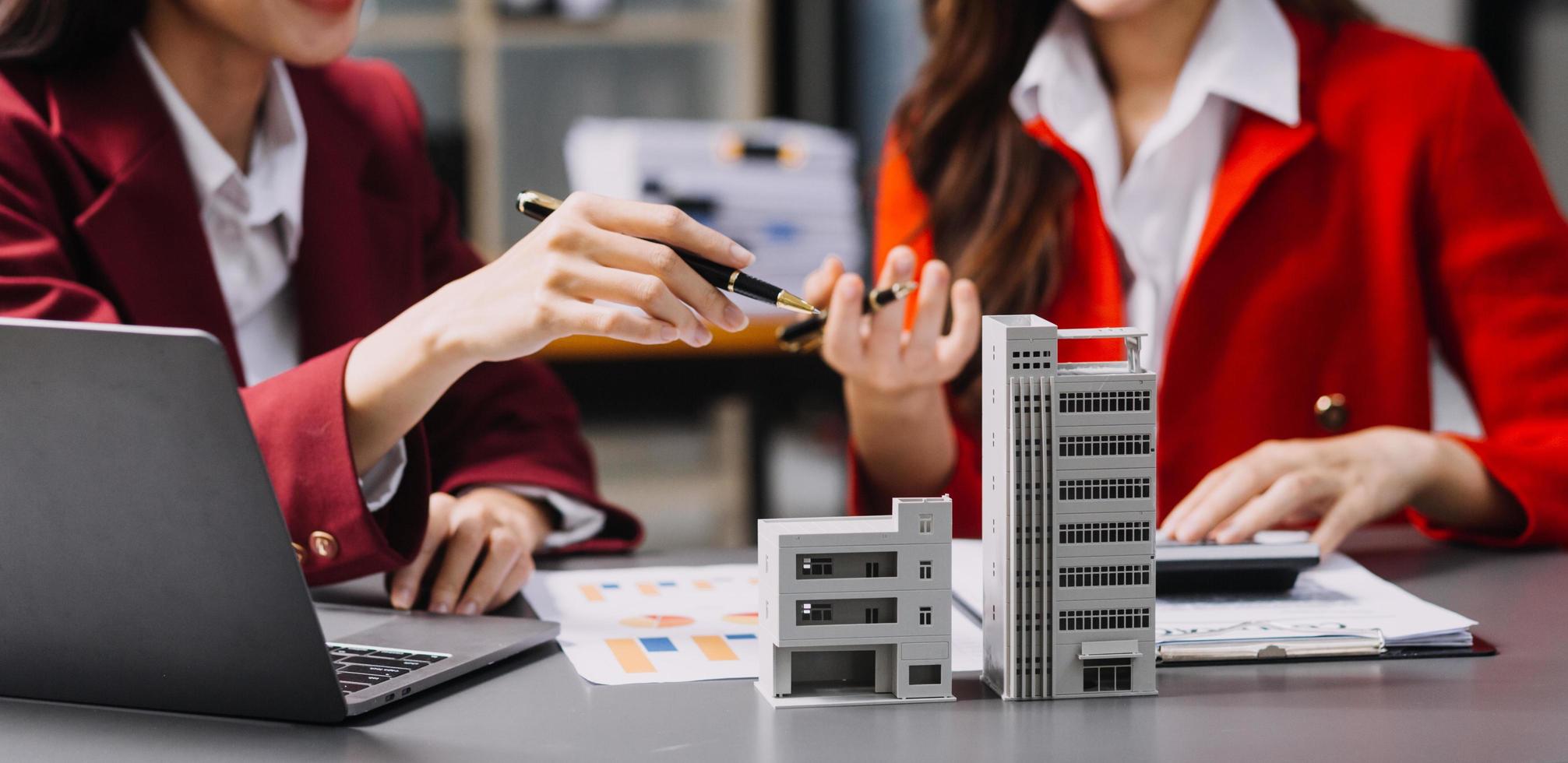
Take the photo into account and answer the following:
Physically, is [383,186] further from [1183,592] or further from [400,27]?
[400,27]

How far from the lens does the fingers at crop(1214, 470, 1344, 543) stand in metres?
1.04

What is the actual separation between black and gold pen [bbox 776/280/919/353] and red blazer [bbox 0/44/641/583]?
20 centimetres

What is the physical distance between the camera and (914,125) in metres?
1.57

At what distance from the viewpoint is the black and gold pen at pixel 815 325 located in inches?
45.6

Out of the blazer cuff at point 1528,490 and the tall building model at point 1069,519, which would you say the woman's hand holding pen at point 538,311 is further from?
the blazer cuff at point 1528,490

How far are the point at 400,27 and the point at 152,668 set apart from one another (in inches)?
117

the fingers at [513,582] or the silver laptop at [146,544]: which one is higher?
the silver laptop at [146,544]

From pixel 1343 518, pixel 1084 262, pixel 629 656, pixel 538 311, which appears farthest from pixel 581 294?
pixel 1084 262

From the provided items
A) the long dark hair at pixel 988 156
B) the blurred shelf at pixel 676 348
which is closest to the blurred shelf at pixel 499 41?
the blurred shelf at pixel 676 348

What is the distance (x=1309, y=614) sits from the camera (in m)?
0.91

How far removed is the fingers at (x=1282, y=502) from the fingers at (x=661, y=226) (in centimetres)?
43

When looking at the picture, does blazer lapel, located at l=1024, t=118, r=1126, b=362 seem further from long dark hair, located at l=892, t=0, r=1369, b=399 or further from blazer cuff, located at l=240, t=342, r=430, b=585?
blazer cuff, located at l=240, t=342, r=430, b=585

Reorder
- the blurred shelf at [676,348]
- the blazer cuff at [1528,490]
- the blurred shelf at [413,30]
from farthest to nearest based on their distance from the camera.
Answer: the blurred shelf at [413,30] < the blurred shelf at [676,348] < the blazer cuff at [1528,490]

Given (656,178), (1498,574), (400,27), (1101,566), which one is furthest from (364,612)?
(400,27)
